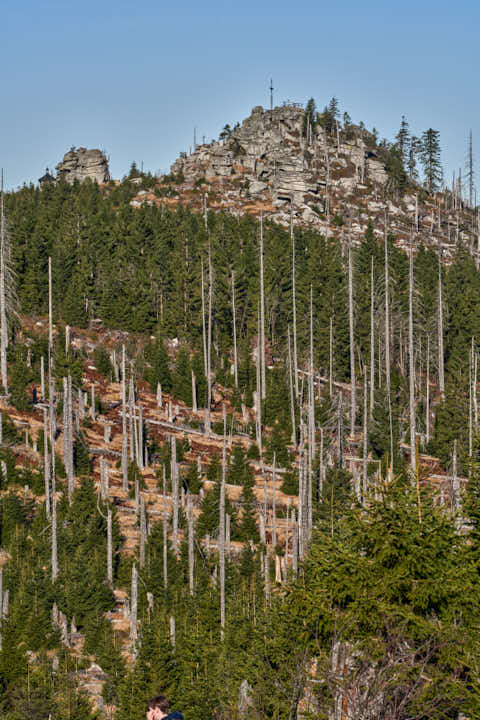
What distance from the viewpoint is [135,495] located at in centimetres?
4553

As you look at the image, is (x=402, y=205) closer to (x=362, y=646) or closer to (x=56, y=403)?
(x=56, y=403)

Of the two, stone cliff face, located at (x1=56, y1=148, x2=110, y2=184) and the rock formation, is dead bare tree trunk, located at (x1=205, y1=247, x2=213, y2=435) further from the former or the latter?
stone cliff face, located at (x1=56, y1=148, x2=110, y2=184)

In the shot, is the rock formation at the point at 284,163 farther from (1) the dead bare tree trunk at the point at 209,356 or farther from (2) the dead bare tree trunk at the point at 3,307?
(2) the dead bare tree trunk at the point at 3,307

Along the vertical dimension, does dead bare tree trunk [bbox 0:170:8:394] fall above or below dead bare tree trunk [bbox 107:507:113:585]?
above

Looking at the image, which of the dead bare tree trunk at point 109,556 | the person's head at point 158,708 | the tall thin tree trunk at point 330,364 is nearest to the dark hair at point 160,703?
the person's head at point 158,708

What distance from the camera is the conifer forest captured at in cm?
1747

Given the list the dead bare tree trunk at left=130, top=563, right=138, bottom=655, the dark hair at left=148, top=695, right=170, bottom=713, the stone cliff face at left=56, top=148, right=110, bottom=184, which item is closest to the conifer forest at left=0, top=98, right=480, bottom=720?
the dead bare tree trunk at left=130, top=563, right=138, bottom=655

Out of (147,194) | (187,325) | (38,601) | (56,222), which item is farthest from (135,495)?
(147,194)

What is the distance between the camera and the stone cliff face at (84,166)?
13825 cm

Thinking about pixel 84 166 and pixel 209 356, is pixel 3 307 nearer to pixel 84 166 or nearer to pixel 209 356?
pixel 209 356

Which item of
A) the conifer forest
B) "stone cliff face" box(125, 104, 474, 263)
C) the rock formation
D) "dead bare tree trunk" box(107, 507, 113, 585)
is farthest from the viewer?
the rock formation

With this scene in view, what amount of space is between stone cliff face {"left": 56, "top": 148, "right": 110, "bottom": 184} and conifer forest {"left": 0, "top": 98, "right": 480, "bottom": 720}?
102 feet

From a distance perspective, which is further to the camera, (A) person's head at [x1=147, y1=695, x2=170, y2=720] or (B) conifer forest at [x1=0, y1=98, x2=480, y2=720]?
(B) conifer forest at [x1=0, y1=98, x2=480, y2=720]

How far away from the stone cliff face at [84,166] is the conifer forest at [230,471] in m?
31.0
